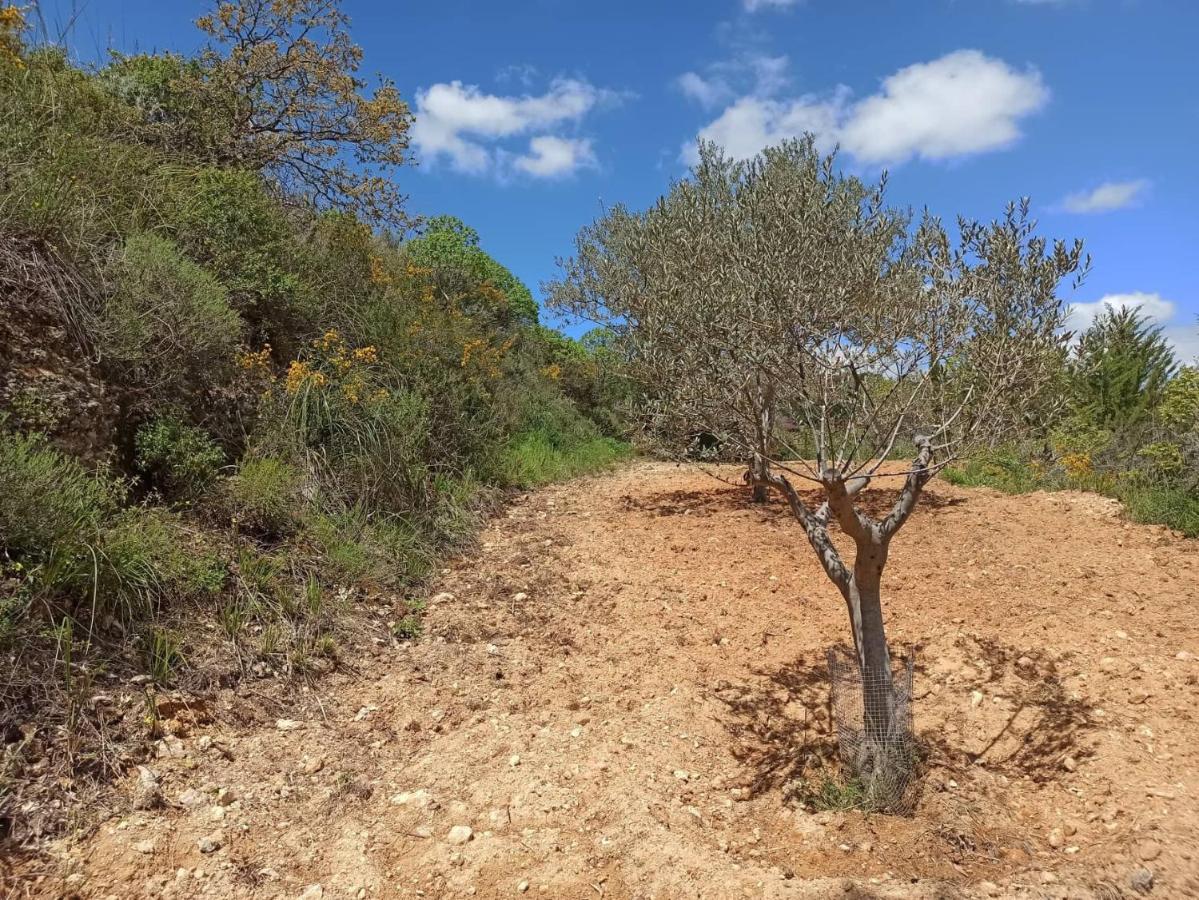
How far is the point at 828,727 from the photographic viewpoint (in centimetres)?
435

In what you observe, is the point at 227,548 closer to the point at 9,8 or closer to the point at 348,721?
the point at 348,721

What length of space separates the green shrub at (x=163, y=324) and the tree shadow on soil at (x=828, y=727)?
189 inches

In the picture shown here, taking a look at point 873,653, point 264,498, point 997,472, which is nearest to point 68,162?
point 264,498

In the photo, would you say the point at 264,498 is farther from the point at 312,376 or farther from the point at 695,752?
the point at 695,752

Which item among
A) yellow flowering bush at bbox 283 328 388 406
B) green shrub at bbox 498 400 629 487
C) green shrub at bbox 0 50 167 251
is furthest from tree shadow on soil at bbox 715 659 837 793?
green shrub at bbox 0 50 167 251

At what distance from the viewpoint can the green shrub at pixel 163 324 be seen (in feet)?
17.1

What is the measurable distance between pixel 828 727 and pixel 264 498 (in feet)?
14.4

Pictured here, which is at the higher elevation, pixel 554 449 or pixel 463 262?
pixel 463 262

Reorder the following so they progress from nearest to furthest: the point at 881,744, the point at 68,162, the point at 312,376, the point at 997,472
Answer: the point at 881,744 → the point at 68,162 → the point at 312,376 → the point at 997,472

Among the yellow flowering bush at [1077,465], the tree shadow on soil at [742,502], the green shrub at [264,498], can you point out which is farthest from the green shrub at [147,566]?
the yellow flowering bush at [1077,465]

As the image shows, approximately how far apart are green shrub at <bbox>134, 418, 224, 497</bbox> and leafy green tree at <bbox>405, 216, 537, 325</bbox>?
611 cm

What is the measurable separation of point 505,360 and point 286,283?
473 centimetres

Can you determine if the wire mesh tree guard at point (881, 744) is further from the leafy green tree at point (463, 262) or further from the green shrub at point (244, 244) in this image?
the leafy green tree at point (463, 262)

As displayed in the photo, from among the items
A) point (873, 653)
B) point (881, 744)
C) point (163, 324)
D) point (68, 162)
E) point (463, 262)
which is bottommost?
point (881, 744)
